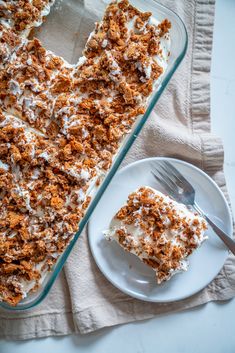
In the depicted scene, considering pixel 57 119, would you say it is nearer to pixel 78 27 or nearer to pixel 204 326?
pixel 78 27

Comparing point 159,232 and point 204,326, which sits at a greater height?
point 159,232

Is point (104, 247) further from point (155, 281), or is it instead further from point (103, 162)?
point (103, 162)

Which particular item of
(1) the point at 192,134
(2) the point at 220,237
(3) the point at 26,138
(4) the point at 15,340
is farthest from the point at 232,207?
(4) the point at 15,340

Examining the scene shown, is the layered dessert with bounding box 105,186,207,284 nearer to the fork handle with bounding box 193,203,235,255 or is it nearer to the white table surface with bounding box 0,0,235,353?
the fork handle with bounding box 193,203,235,255

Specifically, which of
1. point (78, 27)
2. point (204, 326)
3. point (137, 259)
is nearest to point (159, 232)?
point (137, 259)

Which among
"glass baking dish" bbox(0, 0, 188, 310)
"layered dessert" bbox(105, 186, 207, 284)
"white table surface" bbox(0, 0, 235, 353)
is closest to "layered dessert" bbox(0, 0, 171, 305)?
"glass baking dish" bbox(0, 0, 188, 310)

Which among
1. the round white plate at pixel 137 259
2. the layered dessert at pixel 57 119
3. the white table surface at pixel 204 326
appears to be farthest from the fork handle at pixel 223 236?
the layered dessert at pixel 57 119
